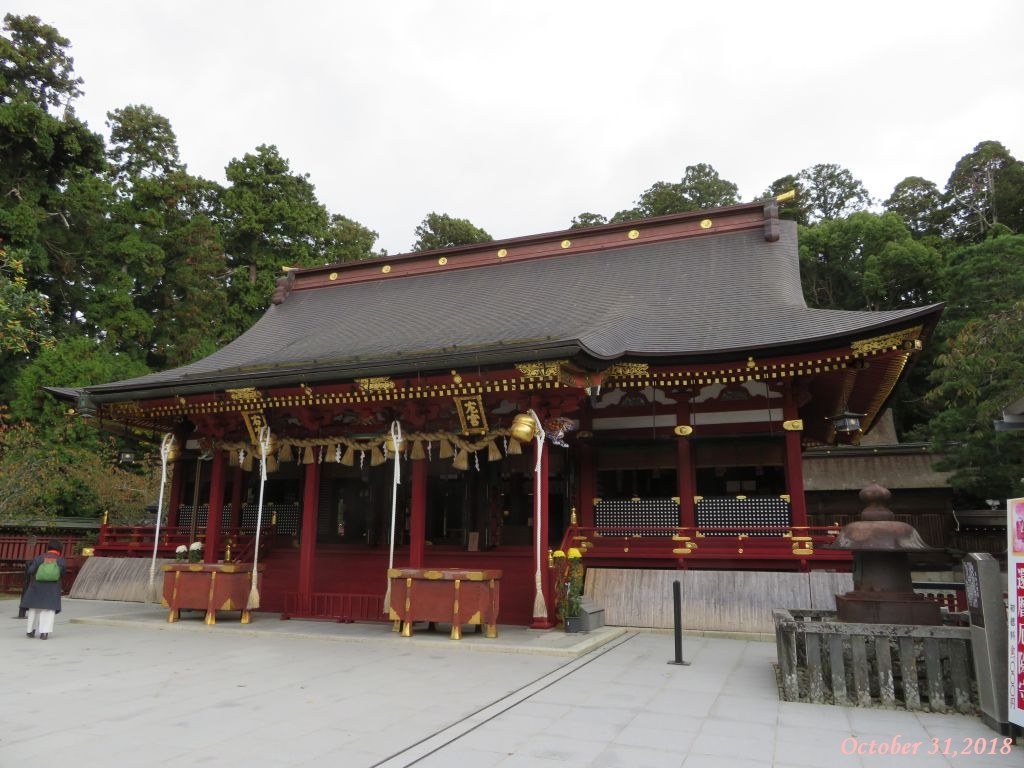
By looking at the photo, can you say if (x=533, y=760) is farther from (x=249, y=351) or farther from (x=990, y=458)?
(x=990, y=458)

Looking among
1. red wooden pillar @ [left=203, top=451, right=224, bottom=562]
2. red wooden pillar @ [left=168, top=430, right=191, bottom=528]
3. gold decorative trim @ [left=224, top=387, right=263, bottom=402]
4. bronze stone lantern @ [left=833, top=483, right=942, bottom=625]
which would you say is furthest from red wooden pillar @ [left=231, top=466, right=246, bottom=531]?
bronze stone lantern @ [left=833, top=483, right=942, bottom=625]

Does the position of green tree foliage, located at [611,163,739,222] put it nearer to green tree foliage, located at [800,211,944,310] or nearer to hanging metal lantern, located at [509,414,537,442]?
green tree foliage, located at [800,211,944,310]

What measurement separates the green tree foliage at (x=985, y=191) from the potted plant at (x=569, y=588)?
3332 cm

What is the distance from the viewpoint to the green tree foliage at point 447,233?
41.2m

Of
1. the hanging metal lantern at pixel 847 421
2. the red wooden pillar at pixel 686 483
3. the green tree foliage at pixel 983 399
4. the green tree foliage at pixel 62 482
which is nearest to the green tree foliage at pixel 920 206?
the green tree foliage at pixel 983 399

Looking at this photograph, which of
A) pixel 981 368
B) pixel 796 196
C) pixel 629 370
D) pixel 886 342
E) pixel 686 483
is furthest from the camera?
pixel 796 196

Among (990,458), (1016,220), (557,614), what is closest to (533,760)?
(557,614)

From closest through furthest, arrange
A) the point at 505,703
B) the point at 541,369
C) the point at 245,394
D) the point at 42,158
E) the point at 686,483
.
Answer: the point at 505,703 < the point at 541,369 < the point at 245,394 < the point at 686,483 < the point at 42,158

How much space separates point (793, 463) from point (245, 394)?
9.90 metres

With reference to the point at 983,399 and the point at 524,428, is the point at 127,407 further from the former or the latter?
the point at 983,399

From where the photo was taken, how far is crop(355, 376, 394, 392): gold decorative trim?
34.4 feet

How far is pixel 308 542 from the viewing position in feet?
38.4

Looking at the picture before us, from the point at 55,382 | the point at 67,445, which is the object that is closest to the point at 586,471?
the point at 67,445

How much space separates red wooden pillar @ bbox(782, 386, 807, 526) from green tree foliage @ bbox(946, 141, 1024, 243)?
93.5 ft
